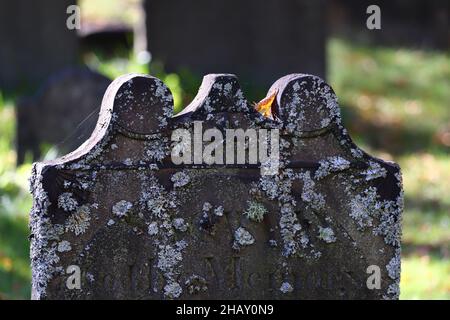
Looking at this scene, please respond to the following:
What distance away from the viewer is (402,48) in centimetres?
1374

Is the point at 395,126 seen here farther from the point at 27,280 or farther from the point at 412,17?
the point at 27,280

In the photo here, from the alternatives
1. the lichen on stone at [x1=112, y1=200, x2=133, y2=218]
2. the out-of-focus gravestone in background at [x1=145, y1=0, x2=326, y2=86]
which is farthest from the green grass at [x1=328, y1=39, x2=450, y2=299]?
the lichen on stone at [x1=112, y1=200, x2=133, y2=218]

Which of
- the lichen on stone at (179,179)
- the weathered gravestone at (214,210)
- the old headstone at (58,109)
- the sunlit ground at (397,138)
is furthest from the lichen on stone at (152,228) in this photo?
the old headstone at (58,109)

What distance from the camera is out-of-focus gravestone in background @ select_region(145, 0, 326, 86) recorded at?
10969 mm

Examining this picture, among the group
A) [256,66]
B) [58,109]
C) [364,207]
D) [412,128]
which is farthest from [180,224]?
[256,66]

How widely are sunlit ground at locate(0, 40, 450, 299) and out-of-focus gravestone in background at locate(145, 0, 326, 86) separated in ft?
1.43

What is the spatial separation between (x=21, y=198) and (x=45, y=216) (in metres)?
3.81

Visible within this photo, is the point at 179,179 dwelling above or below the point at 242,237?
above

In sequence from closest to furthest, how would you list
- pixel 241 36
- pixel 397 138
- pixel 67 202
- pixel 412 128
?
pixel 67 202 → pixel 397 138 → pixel 412 128 → pixel 241 36

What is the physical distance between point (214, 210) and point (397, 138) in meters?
7.05

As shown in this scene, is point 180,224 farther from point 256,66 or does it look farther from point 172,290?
point 256,66

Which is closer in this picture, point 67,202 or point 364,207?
point 67,202

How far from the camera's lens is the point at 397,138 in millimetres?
10492
